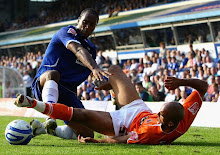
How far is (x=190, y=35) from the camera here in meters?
19.4

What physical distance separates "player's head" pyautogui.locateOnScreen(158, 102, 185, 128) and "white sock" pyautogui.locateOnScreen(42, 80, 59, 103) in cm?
173

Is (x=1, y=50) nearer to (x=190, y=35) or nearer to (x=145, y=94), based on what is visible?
(x=190, y=35)

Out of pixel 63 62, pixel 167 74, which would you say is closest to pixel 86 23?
pixel 63 62

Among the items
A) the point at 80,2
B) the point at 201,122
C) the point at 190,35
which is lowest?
the point at 201,122

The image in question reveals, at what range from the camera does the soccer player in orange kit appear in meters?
5.39

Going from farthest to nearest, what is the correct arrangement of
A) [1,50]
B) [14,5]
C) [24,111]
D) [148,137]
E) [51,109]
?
[14,5] → [1,50] → [24,111] → [148,137] → [51,109]

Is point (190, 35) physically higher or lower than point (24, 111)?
higher

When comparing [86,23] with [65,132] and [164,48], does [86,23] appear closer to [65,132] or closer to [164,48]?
[65,132]

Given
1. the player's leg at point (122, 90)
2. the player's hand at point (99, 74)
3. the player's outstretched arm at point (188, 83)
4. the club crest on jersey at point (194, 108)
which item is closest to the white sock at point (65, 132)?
the player's leg at point (122, 90)

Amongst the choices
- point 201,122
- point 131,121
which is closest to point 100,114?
point 131,121

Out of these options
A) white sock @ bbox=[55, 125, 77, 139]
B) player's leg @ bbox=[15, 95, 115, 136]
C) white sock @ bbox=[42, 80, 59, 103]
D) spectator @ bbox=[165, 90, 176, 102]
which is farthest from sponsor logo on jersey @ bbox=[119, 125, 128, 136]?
spectator @ bbox=[165, 90, 176, 102]

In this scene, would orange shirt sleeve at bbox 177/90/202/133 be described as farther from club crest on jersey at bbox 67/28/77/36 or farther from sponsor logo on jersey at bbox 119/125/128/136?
club crest on jersey at bbox 67/28/77/36

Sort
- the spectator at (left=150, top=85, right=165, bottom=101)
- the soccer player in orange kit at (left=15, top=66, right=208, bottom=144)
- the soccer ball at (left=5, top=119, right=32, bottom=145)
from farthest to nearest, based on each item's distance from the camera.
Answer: the spectator at (left=150, top=85, right=165, bottom=101) → the soccer ball at (left=5, top=119, right=32, bottom=145) → the soccer player in orange kit at (left=15, top=66, right=208, bottom=144)

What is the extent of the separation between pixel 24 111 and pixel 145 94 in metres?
4.74
